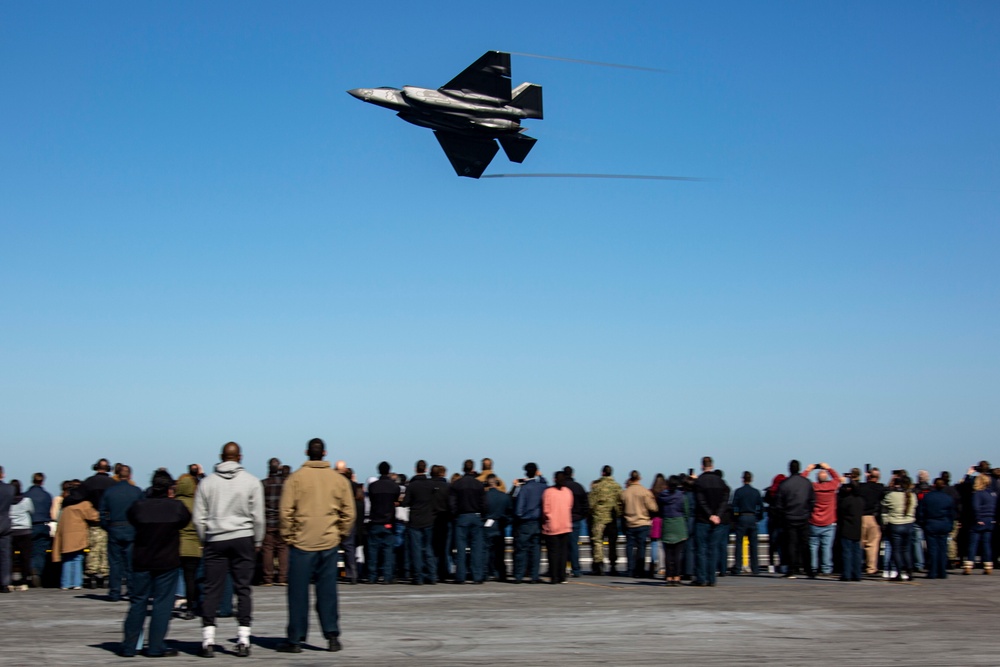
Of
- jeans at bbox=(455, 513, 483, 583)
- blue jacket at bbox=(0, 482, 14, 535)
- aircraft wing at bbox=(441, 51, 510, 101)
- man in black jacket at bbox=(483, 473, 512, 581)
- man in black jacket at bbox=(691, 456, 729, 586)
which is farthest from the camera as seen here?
aircraft wing at bbox=(441, 51, 510, 101)

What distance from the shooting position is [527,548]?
16.8 metres

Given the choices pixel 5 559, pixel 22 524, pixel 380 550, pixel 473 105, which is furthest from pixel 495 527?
pixel 473 105

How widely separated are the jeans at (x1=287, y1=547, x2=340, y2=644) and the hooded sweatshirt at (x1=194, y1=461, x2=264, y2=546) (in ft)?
1.41

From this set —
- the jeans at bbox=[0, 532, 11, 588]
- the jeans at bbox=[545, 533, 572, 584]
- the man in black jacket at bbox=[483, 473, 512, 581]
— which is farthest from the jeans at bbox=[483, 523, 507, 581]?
the jeans at bbox=[0, 532, 11, 588]

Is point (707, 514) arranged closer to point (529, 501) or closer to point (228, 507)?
point (529, 501)

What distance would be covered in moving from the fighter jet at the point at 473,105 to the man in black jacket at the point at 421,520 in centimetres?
1034

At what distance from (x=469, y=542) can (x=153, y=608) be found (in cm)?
802

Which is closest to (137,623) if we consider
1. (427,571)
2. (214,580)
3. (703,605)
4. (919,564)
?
(214,580)

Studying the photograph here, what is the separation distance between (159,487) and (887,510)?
39.4 feet

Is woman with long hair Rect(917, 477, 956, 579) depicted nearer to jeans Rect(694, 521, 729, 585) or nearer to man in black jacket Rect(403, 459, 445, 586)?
jeans Rect(694, 521, 729, 585)

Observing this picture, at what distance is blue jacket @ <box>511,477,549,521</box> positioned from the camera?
16688 mm

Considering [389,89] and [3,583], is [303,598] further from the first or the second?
[389,89]

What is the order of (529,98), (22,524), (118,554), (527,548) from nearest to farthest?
(118,554) < (22,524) < (527,548) < (529,98)

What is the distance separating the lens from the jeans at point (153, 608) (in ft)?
29.8
